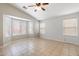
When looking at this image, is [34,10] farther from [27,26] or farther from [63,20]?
[63,20]

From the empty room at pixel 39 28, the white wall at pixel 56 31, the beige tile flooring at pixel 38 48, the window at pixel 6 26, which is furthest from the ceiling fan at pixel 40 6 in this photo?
the beige tile flooring at pixel 38 48

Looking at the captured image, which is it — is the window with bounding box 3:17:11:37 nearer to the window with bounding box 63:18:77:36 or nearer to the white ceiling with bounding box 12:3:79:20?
the white ceiling with bounding box 12:3:79:20

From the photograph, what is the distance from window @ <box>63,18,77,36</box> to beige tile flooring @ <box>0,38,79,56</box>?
0.84 ft

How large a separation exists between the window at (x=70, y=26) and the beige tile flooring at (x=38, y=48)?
0.26 m

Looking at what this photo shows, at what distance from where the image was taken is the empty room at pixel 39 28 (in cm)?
213

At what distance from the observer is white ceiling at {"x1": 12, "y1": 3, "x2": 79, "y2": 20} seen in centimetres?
211

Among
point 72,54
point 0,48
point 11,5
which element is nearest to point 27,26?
point 11,5

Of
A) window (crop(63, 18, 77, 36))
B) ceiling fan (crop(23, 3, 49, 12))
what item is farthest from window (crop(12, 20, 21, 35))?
window (crop(63, 18, 77, 36))

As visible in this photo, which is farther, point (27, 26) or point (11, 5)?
point (27, 26)

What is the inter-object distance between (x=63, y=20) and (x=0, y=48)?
1.46 m

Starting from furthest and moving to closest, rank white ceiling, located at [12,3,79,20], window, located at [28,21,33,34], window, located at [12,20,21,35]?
1. window, located at [28,21,33,34]
2. window, located at [12,20,21,35]
3. white ceiling, located at [12,3,79,20]

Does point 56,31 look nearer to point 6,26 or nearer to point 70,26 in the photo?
point 70,26

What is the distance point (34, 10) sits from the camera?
2209mm

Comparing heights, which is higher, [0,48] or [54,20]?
[54,20]
